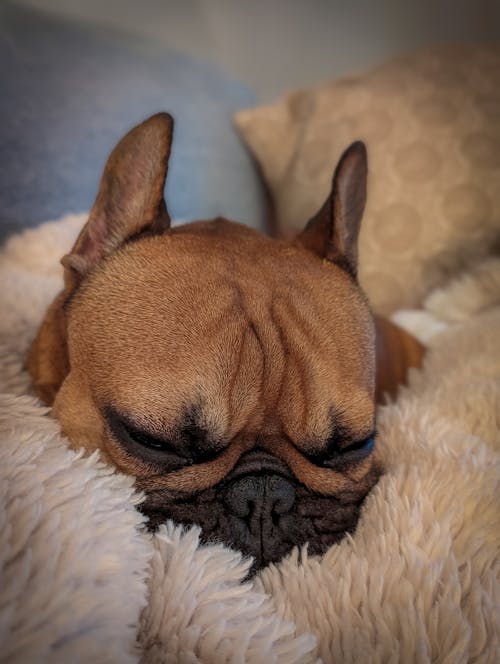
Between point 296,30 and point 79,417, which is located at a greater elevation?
point 296,30

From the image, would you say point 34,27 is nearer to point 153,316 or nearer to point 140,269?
point 140,269

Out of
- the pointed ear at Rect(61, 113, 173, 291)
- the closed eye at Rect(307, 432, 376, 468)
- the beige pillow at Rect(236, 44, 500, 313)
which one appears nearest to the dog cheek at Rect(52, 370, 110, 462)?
the pointed ear at Rect(61, 113, 173, 291)

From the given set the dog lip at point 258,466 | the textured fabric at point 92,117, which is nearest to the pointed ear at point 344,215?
the dog lip at point 258,466

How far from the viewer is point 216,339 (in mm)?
803

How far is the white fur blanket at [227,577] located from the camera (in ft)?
1.68

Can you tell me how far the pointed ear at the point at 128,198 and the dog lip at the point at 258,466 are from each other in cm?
43

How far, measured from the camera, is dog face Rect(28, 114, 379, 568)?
0.77 metres

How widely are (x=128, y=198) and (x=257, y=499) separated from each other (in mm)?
556

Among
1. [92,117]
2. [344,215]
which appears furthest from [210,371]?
[92,117]

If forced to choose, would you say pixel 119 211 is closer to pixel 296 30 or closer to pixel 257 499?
pixel 257 499

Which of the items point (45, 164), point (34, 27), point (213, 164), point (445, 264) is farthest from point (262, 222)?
point (34, 27)

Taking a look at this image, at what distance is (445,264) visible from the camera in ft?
5.78

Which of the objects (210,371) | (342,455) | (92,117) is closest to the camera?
(210,371)

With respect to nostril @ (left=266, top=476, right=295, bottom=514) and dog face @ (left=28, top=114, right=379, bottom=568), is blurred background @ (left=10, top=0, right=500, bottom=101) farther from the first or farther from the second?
nostril @ (left=266, top=476, right=295, bottom=514)
